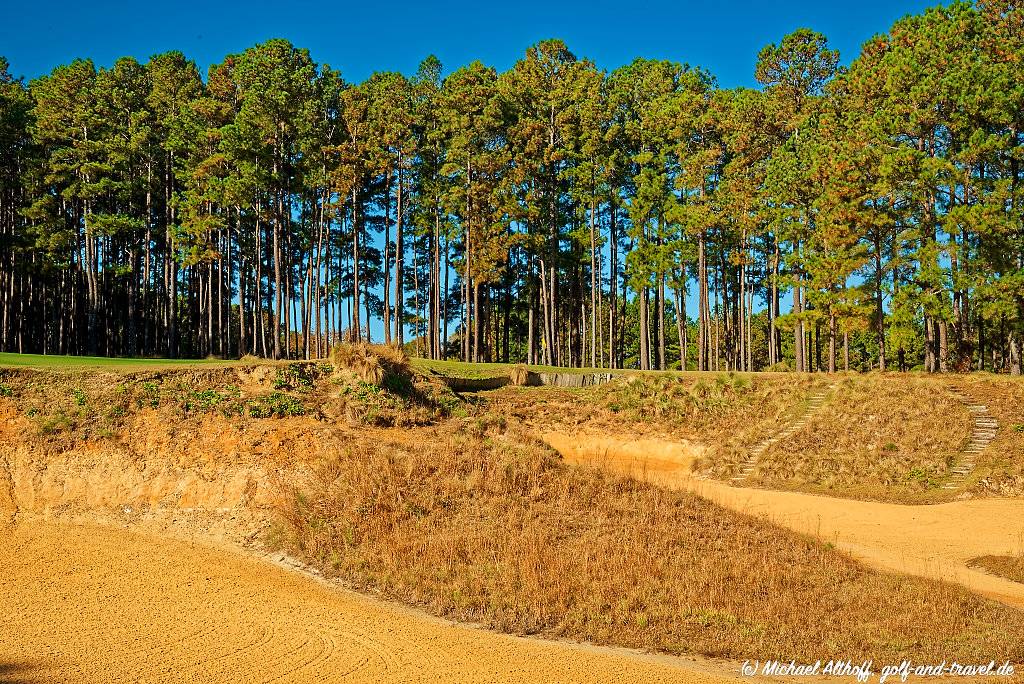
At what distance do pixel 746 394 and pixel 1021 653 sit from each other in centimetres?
1958

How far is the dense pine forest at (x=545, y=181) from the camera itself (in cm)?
2995

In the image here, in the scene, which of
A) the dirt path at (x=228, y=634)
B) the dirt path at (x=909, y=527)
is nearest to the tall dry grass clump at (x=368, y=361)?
the dirt path at (x=909, y=527)

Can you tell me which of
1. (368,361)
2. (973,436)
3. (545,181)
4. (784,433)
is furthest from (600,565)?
(545,181)

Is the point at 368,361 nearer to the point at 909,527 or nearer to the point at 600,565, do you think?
the point at 600,565

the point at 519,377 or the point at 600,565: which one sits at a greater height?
the point at 519,377

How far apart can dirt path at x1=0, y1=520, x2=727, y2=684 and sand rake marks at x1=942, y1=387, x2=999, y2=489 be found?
48.4 feet

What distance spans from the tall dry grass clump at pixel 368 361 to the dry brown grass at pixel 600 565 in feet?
15.1

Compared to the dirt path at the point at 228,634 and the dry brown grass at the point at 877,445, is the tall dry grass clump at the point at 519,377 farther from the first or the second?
the dirt path at the point at 228,634

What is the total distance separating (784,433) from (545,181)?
21.6 metres

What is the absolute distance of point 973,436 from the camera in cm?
2172

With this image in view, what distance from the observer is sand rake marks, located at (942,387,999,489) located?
768 inches

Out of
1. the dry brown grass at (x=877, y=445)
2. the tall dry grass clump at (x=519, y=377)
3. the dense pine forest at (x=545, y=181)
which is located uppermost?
the dense pine forest at (x=545, y=181)

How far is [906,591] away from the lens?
34.5 feet

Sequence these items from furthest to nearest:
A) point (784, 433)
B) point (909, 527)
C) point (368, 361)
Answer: point (784, 433), point (368, 361), point (909, 527)
